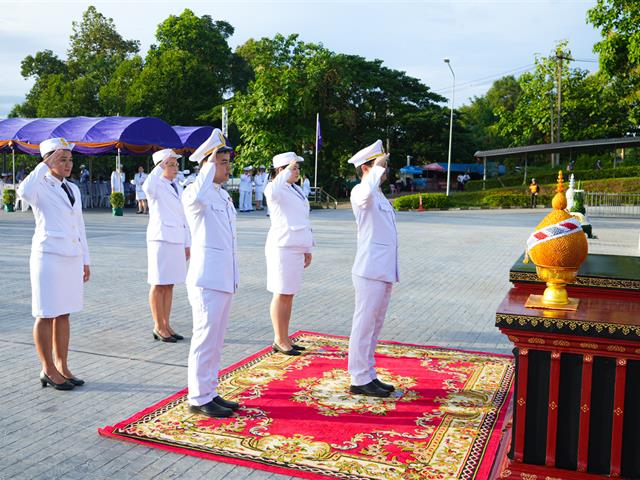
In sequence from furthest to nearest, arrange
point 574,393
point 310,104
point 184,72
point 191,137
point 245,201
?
point 184,72
point 310,104
point 245,201
point 191,137
point 574,393

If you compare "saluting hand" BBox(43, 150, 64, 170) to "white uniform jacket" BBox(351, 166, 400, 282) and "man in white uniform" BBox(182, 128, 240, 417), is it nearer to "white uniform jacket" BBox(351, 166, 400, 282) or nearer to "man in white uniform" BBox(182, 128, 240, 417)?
"man in white uniform" BBox(182, 128, 240, 417)

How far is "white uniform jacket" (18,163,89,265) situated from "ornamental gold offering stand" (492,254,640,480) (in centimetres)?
347

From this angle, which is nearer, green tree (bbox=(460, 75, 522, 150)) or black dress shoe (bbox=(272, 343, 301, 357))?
black dress shoe (bbox=(272, 343, 301, 357))

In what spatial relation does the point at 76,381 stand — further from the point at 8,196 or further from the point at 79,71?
the point at 79,71

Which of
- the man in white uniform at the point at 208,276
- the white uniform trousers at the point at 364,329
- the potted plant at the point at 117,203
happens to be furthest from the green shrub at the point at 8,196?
the white uniform trousers at the point at 364,329

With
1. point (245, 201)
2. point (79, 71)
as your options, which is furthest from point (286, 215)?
point (79, 71)

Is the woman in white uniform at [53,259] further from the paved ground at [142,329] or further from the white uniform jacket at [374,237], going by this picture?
the white uniform jacket at [374,237]

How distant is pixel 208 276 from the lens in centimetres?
468

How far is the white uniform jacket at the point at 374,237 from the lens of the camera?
5195 mm

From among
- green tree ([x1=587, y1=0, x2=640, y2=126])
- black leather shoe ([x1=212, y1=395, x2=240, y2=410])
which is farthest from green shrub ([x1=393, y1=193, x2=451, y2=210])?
black leather shoe ([x1=212, y1=395, x2=240, y2=410])

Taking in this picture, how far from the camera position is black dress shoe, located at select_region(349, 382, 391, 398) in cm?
515

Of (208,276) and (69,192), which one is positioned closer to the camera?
(208,276)

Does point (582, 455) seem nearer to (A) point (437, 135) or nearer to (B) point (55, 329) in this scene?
(B) point (55, 329)

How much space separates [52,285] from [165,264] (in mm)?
1635
